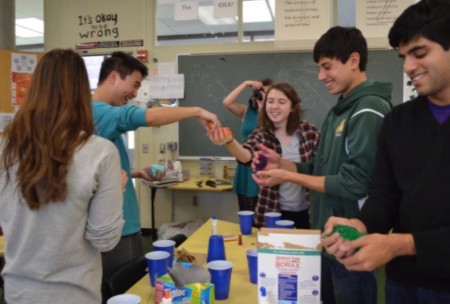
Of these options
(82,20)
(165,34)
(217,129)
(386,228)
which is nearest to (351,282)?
(386,228)

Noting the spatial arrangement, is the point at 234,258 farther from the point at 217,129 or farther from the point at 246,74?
the point at 246,74

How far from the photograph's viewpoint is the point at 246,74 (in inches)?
178

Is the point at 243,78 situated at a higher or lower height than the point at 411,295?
higher

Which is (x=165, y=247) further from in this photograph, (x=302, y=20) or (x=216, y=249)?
(x=302, y=20)

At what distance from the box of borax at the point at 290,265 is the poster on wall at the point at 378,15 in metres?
3.51

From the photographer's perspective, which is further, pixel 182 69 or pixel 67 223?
pixel 182 69

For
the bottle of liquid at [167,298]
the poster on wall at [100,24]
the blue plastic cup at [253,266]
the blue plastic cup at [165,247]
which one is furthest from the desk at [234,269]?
the poster on wall at [100,24]

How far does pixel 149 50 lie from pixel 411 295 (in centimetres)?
429

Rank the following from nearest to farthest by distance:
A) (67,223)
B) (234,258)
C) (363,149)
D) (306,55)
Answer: (67,223), (363,149), (234,258), (306,55)

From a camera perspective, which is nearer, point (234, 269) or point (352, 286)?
point (352, 286)

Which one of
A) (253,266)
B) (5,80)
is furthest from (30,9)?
(253,266)

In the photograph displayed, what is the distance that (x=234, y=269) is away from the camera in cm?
170

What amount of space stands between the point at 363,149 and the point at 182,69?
3.57 metres

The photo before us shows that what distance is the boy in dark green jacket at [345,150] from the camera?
1421mm
